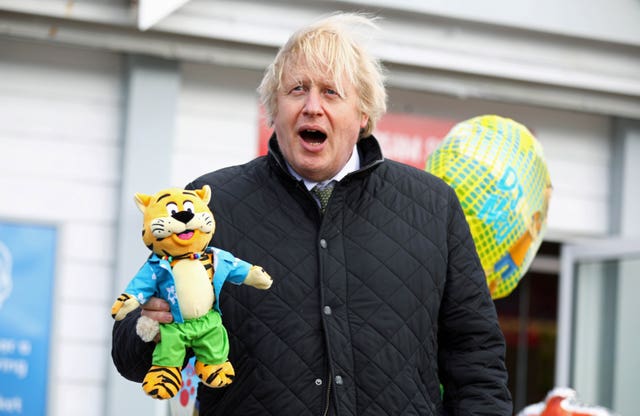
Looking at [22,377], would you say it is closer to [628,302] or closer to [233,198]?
[233,198]

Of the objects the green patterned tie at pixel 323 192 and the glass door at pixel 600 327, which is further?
the glass door at pixel 600 327

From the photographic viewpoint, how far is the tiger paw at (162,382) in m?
1.99

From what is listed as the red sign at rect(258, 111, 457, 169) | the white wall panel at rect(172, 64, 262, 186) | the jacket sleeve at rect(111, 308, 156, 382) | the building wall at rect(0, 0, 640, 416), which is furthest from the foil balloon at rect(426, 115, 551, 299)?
the red sign at rect(258, 111, 457, 169)

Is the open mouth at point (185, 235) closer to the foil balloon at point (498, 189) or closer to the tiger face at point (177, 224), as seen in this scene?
the tiger face at point (177, 224)

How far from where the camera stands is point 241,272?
81.0 inches

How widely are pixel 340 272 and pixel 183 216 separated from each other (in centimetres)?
37

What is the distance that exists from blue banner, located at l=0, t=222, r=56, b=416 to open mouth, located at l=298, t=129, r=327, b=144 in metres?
3.15

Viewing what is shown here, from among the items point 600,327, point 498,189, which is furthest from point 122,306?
point 600,327

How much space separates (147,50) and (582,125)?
2.78 m

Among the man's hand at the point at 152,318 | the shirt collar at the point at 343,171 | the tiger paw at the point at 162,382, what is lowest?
the tiger paw at the point at 162,382

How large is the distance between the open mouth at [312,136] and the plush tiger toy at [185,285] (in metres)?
0.30

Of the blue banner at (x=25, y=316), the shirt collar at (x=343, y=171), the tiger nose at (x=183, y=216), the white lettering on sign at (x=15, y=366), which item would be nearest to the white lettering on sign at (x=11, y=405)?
the blue banner at (x=25, y=316)

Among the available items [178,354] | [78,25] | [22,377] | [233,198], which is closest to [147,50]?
[78,25]

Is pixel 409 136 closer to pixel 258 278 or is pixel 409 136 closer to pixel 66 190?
pixel 66 190
